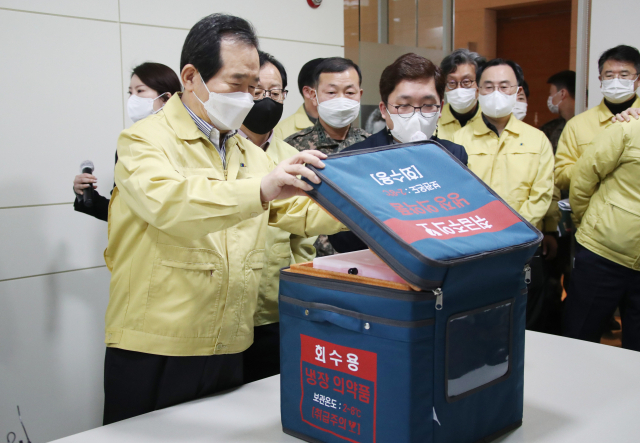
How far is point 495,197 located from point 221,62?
75 centimetres

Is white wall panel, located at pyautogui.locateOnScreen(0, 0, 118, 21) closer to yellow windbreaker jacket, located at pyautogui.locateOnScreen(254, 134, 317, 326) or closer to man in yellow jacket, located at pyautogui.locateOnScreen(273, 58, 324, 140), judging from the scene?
man in yellow jacket, located at pyautogui.locateOnScreen(273, 58, 324, 140)

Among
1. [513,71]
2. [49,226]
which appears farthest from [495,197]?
[513,71]

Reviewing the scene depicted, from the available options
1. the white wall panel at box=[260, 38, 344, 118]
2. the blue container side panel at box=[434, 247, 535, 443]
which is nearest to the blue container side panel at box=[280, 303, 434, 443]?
the blue container side panel at box=[434, 247, 535, 443]

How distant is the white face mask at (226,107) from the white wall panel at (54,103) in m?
1.49

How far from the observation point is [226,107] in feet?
4.68

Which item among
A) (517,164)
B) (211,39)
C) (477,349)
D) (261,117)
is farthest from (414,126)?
(517,164)

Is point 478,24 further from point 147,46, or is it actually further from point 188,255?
point 188,255

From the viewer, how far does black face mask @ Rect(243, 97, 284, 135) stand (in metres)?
2.18

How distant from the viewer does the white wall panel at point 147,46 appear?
9.34ft

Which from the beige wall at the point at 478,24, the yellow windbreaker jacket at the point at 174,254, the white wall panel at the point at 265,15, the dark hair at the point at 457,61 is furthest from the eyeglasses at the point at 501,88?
the beige wall at the point at 478,24

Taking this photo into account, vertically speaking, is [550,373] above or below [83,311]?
above

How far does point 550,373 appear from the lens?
143 centimetres

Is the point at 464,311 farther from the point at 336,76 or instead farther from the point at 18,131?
the point at 18,131

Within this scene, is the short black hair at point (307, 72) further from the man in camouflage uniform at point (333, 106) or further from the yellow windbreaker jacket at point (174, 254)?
the yellow windbreaker jacket at point (174, 254)
